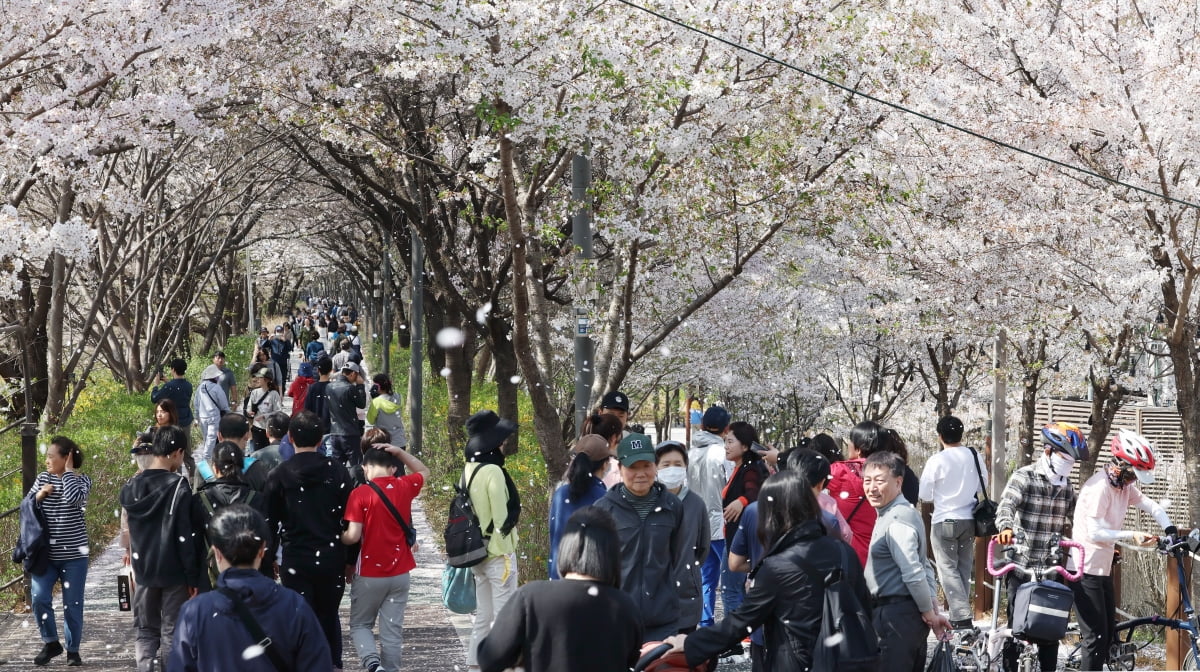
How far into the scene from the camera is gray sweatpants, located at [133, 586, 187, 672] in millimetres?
6449

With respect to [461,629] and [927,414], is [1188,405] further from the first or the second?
[927,414]

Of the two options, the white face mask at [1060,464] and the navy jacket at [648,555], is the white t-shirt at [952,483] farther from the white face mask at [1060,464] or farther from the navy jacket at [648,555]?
the navy jacket at [648,555]

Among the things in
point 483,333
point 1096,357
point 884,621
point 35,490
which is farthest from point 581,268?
point 1096,357

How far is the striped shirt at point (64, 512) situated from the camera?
287 inches

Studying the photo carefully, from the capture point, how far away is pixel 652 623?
5332mm

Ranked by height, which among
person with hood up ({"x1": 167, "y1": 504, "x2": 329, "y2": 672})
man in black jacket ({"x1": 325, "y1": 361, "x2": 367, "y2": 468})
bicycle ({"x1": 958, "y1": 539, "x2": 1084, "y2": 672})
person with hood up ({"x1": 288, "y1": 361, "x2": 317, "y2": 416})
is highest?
person with hood up ({"x1": 288, "y1": 361, "x2": 317, "y2": 416})

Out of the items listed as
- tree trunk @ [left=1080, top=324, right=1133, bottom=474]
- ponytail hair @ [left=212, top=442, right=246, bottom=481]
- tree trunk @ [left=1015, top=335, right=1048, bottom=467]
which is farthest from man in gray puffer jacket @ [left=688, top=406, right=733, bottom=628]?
tree trunk @ [left=1015, top=335, right=1048, bottom=467]

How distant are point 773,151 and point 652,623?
6771mm

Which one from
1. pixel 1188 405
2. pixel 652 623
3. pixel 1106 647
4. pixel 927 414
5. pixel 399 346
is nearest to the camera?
pixel 652 623

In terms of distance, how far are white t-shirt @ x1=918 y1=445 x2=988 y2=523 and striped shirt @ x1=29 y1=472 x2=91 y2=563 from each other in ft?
16.9

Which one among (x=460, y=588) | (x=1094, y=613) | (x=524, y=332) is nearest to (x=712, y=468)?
(x=460, y=588)

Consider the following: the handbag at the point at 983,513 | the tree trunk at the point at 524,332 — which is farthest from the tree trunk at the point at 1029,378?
the handbag at the point at 983,513

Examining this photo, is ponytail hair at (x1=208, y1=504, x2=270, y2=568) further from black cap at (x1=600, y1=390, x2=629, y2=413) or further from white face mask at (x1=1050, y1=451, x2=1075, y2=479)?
white face mask at (x1=1050, y1=451, x2=1075, y2=479)

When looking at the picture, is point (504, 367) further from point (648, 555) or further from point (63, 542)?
point (648, 555)
